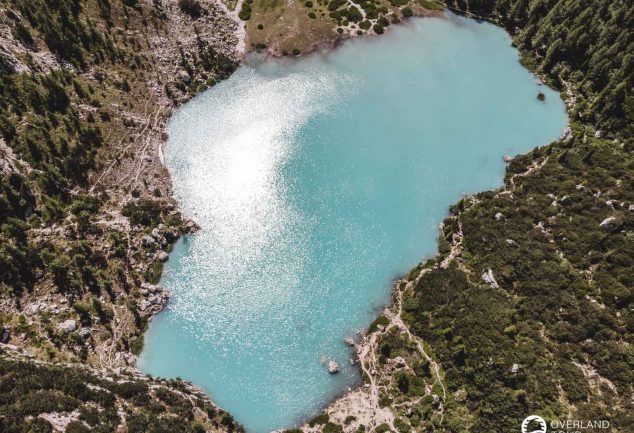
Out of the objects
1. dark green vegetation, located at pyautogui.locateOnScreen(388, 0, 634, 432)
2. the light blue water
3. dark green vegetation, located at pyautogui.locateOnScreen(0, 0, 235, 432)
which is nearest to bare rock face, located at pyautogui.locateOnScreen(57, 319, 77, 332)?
dark green vegetation, located at pyautogui.locateOnScreen(0, 0, 235, 432)

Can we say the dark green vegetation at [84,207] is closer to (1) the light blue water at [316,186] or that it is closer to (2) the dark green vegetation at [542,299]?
(1) the light blue water at [316,186]

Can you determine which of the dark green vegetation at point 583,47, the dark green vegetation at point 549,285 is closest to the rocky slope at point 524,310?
the dark green vegetation at point 549,285

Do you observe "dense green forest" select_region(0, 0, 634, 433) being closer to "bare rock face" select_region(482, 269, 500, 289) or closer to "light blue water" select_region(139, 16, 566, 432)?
"bare rock face" select_region(482, 269, 500, 289)

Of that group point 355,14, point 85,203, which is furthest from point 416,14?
point 85,203

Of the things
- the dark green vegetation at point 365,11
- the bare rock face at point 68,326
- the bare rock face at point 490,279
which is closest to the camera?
the bare rock face at point 68,326

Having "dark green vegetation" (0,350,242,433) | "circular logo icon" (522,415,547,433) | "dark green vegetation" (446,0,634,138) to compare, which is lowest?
"dark green vegetation" (0,350,242,433)

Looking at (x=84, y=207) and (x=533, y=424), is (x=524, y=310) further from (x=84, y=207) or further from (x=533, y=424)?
(x=84, y=207)
